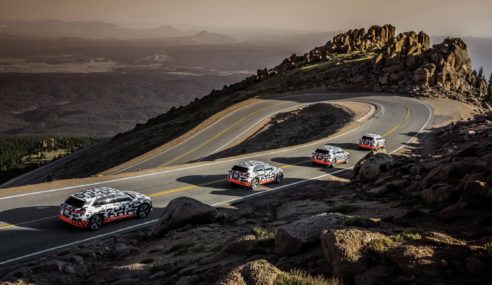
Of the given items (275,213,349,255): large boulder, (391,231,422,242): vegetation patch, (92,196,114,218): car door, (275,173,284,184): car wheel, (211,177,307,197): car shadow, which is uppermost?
(391,231,422,242): vegetation patch

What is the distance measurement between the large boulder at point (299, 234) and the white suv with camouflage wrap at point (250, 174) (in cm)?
1537

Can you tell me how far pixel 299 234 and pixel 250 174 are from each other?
16.4 meters

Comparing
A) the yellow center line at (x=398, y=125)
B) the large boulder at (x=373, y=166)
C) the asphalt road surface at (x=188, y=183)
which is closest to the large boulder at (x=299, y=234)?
the asphalt road surface at (x=188, y=183)

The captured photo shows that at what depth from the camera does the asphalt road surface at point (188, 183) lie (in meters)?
19.8

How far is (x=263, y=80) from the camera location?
11444 cm

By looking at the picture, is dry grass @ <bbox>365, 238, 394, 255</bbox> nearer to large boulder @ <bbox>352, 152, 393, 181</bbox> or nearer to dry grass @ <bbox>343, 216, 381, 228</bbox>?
dry grass @ <bbox>343, 216, 381, 228</bbox>

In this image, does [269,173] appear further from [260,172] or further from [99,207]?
[99,207]

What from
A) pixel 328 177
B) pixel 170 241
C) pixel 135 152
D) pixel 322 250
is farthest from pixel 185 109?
pixel 322 250

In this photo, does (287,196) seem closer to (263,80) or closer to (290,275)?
(290,275)

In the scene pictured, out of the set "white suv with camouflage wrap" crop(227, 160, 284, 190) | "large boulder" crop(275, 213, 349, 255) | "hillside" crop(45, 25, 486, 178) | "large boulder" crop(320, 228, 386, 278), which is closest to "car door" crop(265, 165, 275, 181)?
"white suv with camouflage wrap" crop(227, 160, 284, 190)

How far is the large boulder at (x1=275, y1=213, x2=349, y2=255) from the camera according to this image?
1270 cm

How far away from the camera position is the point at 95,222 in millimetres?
20938

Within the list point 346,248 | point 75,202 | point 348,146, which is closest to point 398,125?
point 348,146

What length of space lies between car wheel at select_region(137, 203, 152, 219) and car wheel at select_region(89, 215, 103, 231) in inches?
91.9
